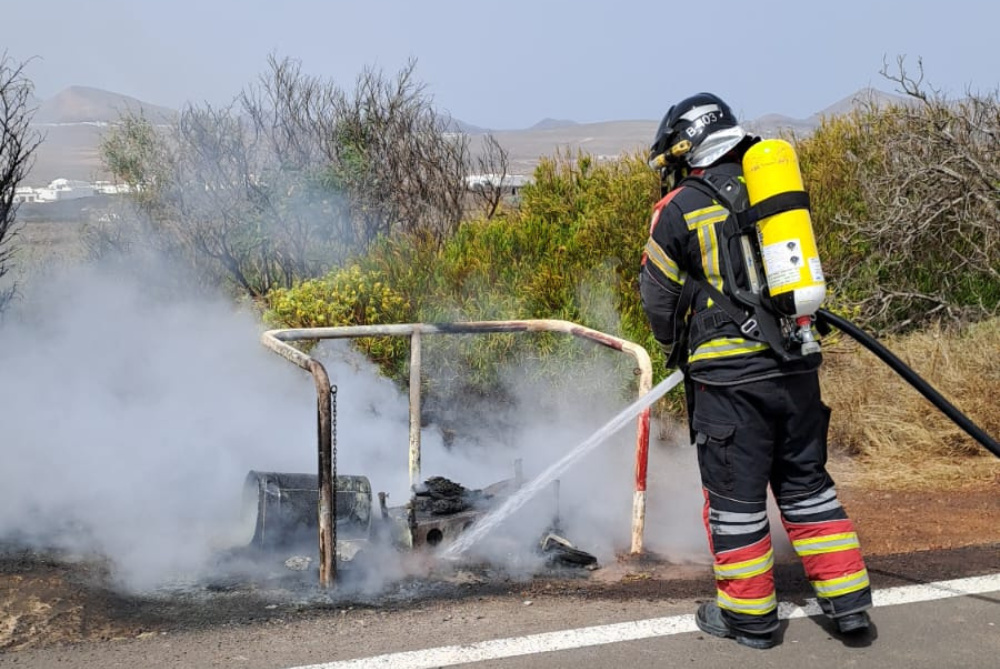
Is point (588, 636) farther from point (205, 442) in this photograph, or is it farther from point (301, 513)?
point (205, 442)

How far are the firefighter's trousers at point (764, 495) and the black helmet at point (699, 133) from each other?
34.1 inches

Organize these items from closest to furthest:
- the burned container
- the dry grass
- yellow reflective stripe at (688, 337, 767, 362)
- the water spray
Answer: yellow reflective stripe at (688, 337, 767, 362) → the water spray → the burned container → the dry grass

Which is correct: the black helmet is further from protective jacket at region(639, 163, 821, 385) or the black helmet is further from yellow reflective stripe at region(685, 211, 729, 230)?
yellow reflective stripe at region(685, 211, 729, 230)

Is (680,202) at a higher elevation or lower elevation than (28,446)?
higher

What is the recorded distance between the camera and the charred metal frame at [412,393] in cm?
398

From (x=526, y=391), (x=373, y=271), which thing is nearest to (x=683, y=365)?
(x=526, y=391)

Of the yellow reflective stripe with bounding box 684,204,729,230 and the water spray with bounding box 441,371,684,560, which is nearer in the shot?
the yellow reflective stripe with bounding box 684,204,729,230

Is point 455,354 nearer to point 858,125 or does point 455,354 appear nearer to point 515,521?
point 515,521

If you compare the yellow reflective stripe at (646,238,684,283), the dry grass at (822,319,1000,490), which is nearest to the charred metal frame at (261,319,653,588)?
the yellow reflective stripe at (646,238,684,283)

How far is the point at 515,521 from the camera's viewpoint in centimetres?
490

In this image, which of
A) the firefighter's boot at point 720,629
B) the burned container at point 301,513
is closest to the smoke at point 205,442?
the burned container at point 301,513

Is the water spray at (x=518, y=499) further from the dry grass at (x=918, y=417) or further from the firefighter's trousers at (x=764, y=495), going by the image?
the dry grass at (x=918, y=417)

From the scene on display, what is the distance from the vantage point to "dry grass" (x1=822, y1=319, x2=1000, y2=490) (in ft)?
19.0

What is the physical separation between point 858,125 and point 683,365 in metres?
6.87
